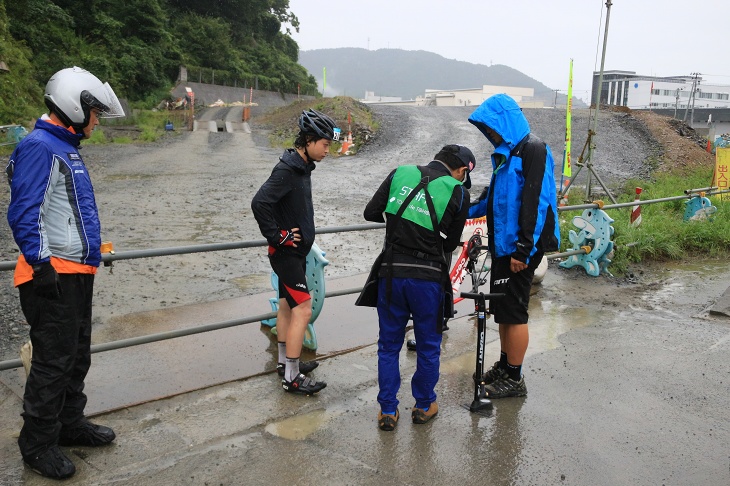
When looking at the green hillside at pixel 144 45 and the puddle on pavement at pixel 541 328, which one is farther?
the green hillside at pixel 144 45

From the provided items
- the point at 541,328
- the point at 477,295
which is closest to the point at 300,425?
the point at 477,295

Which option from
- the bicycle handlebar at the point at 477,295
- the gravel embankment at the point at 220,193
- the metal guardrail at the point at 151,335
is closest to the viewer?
the metal guardrail at the point at 151,335

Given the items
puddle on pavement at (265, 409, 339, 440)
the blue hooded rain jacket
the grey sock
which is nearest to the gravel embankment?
the grey sock

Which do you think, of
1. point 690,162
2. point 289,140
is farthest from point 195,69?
point 690,162

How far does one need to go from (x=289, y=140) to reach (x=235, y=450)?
21.8 metres

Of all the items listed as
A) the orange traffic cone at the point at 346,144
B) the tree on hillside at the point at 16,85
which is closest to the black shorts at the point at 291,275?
the orange traffic cone at the point at 346,144

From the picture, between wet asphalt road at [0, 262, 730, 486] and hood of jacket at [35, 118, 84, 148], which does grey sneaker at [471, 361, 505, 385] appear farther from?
hood of jacket at [35, 118, 84, 148]

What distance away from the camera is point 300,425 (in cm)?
384

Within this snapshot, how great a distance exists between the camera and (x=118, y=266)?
7973 millimetres

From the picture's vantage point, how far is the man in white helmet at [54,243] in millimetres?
2967

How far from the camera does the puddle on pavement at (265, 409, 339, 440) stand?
146 inches

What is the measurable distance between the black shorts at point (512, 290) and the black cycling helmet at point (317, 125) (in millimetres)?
1478

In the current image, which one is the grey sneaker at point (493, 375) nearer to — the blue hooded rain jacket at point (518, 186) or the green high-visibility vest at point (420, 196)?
the blue hooded rain jacket at point (518, 186)

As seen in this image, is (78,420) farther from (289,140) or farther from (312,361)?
(289,140)
